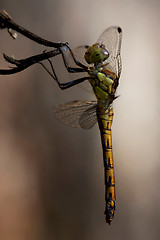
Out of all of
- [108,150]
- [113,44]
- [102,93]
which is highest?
[113,44]

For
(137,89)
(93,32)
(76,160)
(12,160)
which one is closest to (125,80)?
(137,89)

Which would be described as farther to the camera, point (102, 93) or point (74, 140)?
point (74, 140)

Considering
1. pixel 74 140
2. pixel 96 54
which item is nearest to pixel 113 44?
pixel 96 54

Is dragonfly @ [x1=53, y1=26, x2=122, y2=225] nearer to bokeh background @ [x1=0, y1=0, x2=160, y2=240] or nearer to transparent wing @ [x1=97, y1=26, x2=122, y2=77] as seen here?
transparent wing @ [x1=97, y1=26, x2=122, y2=77]

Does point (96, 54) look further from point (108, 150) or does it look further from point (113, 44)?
point (108, 150)

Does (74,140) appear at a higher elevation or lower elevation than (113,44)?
lower

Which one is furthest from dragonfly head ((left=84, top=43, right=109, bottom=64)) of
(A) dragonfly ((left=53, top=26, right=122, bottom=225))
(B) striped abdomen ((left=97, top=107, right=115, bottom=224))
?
(B) striped abdomen ((left=97, top=107, right=115, bottom=224))

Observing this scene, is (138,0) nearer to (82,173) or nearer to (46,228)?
(82,173)

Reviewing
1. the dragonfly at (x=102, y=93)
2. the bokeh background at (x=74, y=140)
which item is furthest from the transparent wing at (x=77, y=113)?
the bokeh background at (x=74, y=140)
